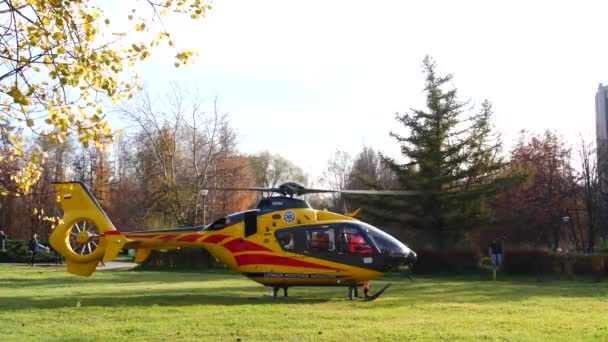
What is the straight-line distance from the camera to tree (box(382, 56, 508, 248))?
40062 millimetres

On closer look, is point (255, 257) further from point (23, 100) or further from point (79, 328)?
point (23, 100)

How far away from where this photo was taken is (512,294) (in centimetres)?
2053

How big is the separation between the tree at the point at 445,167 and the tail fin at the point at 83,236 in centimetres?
2481

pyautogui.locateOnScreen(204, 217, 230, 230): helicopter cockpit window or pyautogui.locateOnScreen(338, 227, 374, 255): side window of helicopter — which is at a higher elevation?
pyautogui.locateOnScreen(204, 217, 230, 230): helicopter cockpit window

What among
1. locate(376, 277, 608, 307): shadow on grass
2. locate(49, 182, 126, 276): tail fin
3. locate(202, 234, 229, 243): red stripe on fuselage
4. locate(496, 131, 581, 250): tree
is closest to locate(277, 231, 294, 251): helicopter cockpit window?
locate(202, 234, 229, 243): red stripe on fuselage

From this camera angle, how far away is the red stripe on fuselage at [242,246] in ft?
59.5

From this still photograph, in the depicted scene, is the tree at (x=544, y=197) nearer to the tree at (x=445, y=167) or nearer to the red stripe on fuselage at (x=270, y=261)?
the tree at (x=445, y=167)

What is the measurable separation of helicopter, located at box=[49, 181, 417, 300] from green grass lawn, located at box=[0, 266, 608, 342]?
0.82 metres

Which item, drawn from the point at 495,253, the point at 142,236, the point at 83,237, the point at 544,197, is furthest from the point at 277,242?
the point at 544,197

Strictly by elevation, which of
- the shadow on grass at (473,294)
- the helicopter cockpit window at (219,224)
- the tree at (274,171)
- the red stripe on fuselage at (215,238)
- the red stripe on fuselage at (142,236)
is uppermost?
the tree at (274,171)

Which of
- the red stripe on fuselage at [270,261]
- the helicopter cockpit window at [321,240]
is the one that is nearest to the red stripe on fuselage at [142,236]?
the red stripe on fuselage at [270,261]

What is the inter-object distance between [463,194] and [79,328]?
102ft

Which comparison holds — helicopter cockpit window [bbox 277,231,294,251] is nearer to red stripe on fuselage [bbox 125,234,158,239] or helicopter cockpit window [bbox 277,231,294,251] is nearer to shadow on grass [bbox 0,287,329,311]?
shadow on grass [bbox 0,287,329,311]

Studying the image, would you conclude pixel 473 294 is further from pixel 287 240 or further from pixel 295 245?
pixel 287 240
